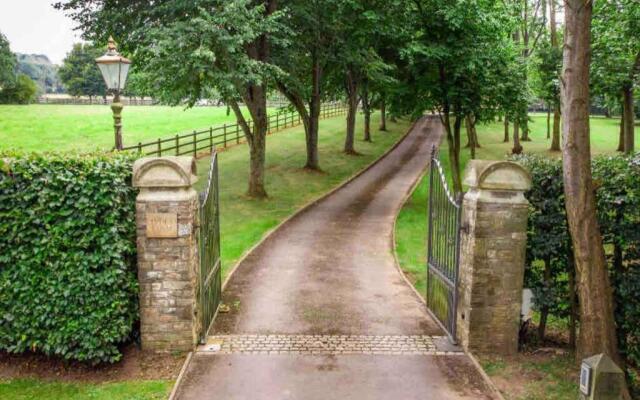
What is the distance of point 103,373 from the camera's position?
23.3ft

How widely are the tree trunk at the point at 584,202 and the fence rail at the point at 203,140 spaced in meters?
16.1

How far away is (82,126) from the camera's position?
37.3 metres

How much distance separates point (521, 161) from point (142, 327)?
5959 millimetres

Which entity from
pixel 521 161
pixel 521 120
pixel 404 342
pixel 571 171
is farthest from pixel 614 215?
pixel 521 120

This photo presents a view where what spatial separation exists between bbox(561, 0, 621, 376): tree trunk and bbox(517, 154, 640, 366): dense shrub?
34 centimetres

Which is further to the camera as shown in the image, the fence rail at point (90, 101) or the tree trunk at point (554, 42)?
the fence rail at point (90, 101)

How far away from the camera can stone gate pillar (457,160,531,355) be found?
733 cm

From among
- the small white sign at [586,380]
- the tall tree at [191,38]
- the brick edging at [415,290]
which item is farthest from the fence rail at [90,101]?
the small white sign at [586,380]

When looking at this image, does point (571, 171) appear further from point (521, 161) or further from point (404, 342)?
point (404, 342)

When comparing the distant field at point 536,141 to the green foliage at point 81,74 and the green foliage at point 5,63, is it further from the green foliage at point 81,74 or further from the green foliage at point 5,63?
the green foliage at point 81,74

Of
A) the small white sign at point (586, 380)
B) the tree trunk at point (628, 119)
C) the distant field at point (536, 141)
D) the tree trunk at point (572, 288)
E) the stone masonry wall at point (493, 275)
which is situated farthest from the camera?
the distant field at point (536, 141)

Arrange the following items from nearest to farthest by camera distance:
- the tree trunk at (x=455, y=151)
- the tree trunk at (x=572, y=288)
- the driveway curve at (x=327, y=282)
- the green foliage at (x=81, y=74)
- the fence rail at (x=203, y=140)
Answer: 1. the tree trunk at (x=572, y=288)
2. the driveway curve at (x=327, y=282)
3. the tree trunk at (x=455, y=151)
4. the fence rail at (x=203, y=140)
5. the green foliage at (x=81, y=74)

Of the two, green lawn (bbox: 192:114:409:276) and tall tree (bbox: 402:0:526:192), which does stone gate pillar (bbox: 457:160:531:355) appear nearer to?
green lawn (bbox: 192:114:409:276)

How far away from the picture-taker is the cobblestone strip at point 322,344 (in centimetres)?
773
